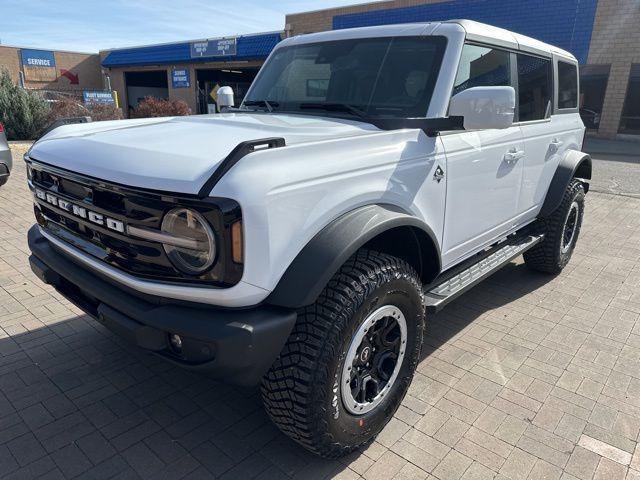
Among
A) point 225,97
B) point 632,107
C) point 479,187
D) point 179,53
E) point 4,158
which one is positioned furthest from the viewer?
point 179,53

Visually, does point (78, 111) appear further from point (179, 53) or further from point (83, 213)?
point (83, 213)

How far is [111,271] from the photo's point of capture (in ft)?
7.30

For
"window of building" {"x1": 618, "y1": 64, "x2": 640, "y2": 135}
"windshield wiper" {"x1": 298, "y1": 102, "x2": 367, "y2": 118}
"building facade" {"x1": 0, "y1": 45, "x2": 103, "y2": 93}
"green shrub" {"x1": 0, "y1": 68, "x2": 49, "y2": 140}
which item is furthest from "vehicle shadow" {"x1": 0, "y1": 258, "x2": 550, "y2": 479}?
"building facade" {"x1": 0, "y1": 45, "x2": 103, "y2": 93}

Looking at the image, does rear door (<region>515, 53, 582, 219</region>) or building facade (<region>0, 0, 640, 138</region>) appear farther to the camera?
building facade (<region>0, 0, 640, 138</region>)

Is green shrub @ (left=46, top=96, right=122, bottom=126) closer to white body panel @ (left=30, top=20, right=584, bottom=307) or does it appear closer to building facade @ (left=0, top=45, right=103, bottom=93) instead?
white body panel @ (left=30, top=20, right=584, bottom=307)

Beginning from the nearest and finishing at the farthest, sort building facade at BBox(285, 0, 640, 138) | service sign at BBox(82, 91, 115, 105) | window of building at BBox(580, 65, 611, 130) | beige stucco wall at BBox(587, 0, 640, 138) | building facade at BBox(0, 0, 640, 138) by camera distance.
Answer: beige stucco wall at BBox(587, 0, 640, 138)
building facade at BBox(285, 0, 640, 138)
building facade at BBox(0, 0, 640, 138)
window of building at BBox(580, 65, 611, 130)
service sign at BBox(82, 91, 115, 105)

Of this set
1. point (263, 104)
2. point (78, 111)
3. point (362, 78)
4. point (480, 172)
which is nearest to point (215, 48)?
point (78, 111)

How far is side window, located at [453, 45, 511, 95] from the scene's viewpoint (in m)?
3.09

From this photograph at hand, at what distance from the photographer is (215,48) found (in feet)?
85.5

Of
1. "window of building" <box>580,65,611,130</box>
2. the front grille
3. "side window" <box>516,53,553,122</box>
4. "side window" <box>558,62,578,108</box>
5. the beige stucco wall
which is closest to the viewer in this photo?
the front grille

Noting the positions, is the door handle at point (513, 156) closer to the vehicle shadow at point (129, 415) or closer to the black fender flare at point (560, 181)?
the black fender flare at point (560, 181)

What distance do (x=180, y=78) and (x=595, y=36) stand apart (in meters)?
22.2

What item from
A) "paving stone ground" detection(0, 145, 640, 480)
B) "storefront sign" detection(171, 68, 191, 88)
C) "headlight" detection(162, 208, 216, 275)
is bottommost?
"paving stone ground" detection(0, 145, 640, 480)

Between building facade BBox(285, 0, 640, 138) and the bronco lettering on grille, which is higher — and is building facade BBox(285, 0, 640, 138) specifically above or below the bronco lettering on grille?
above
